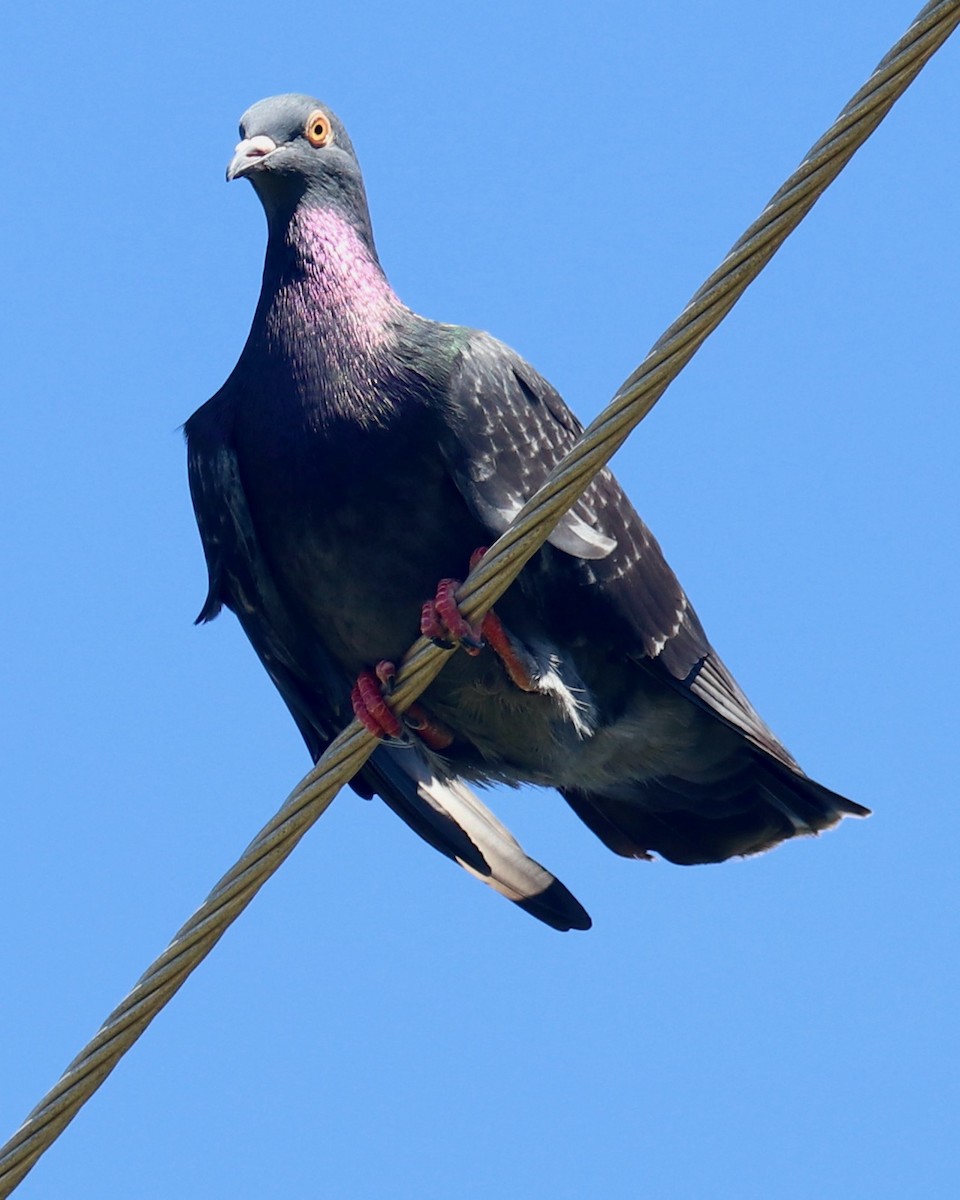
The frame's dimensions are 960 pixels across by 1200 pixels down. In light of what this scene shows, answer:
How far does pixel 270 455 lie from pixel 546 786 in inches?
64.1

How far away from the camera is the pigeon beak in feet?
23.2

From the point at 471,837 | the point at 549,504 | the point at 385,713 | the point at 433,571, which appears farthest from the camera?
the point at 471,837

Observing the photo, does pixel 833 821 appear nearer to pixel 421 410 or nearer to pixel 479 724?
pixel 479 724

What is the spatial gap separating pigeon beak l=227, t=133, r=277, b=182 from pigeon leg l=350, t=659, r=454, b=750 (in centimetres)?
164

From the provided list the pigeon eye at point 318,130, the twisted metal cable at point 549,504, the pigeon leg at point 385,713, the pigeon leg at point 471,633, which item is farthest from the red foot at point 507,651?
the pigeon eye at point 318,130

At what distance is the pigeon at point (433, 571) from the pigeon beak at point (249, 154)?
0.01m

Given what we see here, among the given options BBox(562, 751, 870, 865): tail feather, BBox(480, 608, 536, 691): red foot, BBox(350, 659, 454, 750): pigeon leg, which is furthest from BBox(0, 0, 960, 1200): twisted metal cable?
BBox(562, 751, 870, 865): tail feather

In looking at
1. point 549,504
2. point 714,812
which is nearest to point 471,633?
point 549,504

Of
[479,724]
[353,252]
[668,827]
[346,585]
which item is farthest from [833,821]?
[353,252]

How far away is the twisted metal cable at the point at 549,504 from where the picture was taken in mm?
4434

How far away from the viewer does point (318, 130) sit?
7.50 meters

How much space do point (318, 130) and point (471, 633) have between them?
7.51 feet

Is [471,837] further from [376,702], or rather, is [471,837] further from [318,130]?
[318,130]

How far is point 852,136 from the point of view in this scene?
445 centimetres
